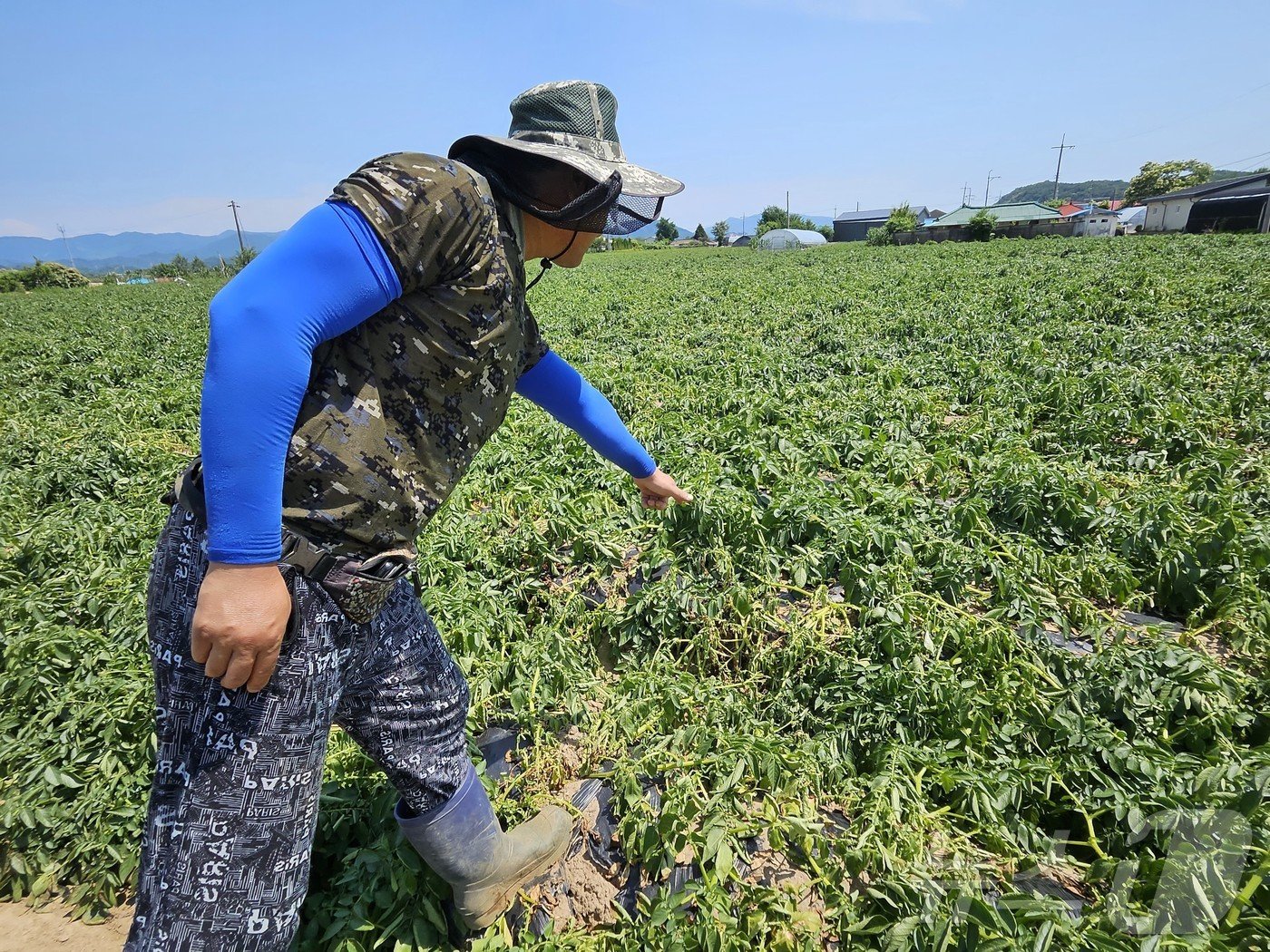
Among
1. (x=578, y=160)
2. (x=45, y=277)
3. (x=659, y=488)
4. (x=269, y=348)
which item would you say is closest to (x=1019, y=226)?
(x=659, y=488)

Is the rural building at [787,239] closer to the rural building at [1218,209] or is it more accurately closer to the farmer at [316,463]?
the rural building at [1218,209]

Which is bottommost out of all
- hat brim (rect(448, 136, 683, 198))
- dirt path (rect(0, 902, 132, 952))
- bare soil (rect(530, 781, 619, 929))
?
dirt path (rect(0, 902, 132, 952))

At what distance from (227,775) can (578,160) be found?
1212mm

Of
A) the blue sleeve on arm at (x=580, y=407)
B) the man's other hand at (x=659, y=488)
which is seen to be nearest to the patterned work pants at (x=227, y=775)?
the blue sleeve on arm at (x=580, y=407)

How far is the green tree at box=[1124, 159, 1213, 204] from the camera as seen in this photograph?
216 feet

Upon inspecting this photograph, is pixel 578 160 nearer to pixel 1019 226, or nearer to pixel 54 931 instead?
pixel 54 931

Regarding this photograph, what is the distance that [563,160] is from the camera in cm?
116

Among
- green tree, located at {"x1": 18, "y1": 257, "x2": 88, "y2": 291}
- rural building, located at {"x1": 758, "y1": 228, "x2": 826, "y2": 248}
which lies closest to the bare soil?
green tree, located at {"x1": 18, "y1": 257, "x2": 88, "y2": 291}

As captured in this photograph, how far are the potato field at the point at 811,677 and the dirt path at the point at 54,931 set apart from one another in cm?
5

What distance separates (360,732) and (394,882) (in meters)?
0.60

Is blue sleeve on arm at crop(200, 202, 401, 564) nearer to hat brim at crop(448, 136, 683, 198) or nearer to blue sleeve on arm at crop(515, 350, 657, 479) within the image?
hat brim at crop(448, 136, 683, 198)

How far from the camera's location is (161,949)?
1070 mm

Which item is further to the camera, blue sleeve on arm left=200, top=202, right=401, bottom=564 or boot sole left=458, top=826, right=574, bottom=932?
boot sole left=458, top=826, right=574, bottom=932

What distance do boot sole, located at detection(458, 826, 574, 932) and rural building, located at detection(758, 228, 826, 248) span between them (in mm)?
67114
